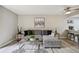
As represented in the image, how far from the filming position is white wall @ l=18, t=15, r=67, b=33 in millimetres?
2094

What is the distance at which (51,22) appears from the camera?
2.17 meters

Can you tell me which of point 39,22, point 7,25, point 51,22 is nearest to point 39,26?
point 39,22

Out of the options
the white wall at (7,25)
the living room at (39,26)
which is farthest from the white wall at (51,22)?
the white wall at (7,25)

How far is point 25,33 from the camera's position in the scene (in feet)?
7.10

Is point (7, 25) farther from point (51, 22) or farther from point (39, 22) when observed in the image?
point (51, 22)

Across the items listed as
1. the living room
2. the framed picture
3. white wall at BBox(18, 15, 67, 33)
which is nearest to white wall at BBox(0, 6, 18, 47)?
the living room

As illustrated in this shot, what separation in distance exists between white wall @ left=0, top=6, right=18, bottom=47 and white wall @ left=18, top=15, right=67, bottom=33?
164mm

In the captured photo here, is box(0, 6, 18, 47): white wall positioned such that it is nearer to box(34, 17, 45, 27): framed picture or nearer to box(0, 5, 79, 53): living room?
box(0, 5, 79, 53): living room

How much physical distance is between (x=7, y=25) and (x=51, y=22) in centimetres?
107

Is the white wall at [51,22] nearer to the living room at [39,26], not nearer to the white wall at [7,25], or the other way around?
the living room at [39,26]

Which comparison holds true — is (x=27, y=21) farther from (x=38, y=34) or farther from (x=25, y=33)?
(x=38, y=34)

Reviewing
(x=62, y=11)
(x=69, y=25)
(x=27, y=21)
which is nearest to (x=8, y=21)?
(x=27, y=21)
